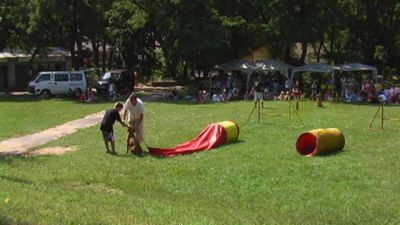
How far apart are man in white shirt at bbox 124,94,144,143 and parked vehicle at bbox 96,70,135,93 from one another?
2680 cm

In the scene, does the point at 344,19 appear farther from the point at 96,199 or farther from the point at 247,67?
the point at 96,199

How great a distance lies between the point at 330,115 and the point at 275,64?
15.1m

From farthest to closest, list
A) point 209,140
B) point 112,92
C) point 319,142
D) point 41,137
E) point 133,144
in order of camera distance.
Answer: point 112,92, point 41,137, point 209,140, point 133,144, point 319,142

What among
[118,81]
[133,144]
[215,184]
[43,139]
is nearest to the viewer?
[215,184]

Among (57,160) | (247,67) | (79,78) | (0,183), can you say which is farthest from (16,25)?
(0,183)

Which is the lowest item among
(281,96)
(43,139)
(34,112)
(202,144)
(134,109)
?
(43,139)

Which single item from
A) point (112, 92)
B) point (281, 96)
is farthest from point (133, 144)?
point (112, 92)

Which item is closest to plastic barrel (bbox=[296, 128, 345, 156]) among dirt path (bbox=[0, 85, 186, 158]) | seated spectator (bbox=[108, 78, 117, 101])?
dirt path (bbox=[0, 85, 186, 158])

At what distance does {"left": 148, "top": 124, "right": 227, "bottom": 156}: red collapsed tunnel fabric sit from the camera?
684 inches

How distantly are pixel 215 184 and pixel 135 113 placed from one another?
5293 mm

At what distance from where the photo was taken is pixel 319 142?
623 inches

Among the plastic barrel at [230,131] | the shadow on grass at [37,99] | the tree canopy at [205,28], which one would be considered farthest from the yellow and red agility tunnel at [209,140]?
the tree canopy at [205,28]

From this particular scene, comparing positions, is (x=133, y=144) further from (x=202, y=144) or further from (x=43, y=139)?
(x=43, y=139)

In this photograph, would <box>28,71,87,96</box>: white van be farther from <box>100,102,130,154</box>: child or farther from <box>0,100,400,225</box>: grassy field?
<box>100,102,130,154</box>: child
